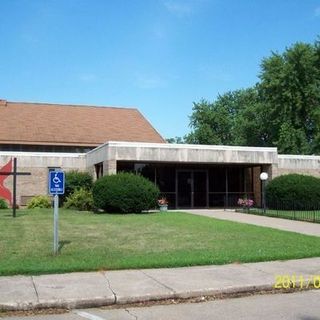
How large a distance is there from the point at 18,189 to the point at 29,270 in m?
23.9

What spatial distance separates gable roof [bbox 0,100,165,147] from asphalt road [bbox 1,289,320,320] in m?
32.0

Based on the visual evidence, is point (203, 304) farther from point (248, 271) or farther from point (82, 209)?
point (82, 209)

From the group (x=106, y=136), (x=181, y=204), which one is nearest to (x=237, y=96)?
(x=106, y=136)

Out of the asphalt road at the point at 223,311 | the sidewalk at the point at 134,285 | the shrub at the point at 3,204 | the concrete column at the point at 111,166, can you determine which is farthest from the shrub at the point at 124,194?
the asphalt road at the point at 223,311

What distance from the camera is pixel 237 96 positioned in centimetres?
8081

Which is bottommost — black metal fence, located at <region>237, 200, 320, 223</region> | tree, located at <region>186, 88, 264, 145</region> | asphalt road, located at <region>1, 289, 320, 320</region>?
asphalt road, located at <region>1, 289, 320, 320</region>

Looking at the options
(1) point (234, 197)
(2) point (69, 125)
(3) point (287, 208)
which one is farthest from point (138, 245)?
Result: (2) point (69, 125)

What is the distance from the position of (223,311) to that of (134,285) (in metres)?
1.93

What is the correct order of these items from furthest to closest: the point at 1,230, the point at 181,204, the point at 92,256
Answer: the point at 181,204 → the point at 1,230 → the point at 92,256

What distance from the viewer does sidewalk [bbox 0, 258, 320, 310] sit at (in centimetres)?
822

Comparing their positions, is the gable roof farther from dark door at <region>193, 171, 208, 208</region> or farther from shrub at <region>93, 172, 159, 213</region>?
shrub at <region>93, 172, 159, 213</region>

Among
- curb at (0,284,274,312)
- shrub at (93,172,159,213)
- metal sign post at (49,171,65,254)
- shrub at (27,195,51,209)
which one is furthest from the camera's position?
shrub at (27,195,51,209)

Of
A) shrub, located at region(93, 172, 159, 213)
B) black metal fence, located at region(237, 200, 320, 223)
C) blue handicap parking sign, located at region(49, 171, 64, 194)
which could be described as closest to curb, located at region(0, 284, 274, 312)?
blue handicap parking sign, located at region(49, 171, 64, 194)

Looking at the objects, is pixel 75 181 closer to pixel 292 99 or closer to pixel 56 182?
pixel 56 182
